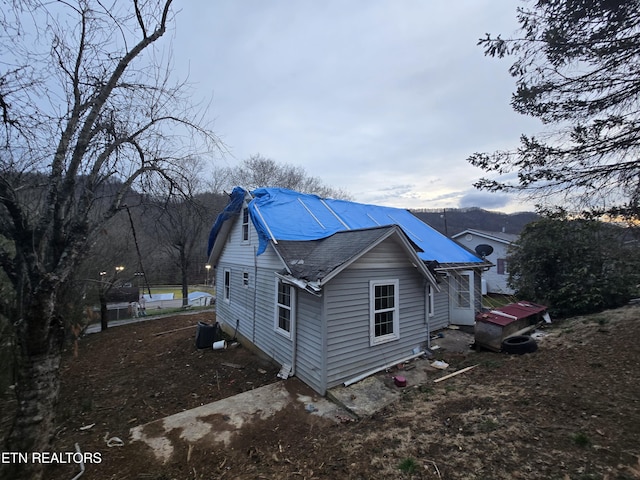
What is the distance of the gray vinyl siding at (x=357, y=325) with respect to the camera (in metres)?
6.24

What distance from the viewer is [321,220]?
32.2 feet

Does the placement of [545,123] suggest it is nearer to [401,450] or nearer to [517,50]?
[517,50]

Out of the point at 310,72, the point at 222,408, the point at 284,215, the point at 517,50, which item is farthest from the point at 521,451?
the point at 310,72

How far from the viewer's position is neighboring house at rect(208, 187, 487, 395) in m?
6.34

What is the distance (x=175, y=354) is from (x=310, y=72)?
11.9 meters

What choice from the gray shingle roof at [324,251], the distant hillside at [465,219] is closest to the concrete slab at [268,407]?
the gray shingle roof at [324,251]

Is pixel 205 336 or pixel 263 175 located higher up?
pixel 263 175

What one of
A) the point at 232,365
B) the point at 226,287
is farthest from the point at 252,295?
the point at 226,287

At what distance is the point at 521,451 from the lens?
360cm

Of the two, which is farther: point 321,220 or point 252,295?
point 321,220

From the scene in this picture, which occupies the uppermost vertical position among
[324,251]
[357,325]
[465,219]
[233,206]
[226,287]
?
[465,219]

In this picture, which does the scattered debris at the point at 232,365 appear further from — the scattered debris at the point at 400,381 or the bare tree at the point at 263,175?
the bare tree at the point at 263,175

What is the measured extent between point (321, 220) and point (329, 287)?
4.09 m

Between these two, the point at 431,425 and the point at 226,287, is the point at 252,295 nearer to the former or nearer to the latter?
the point at 226,287
